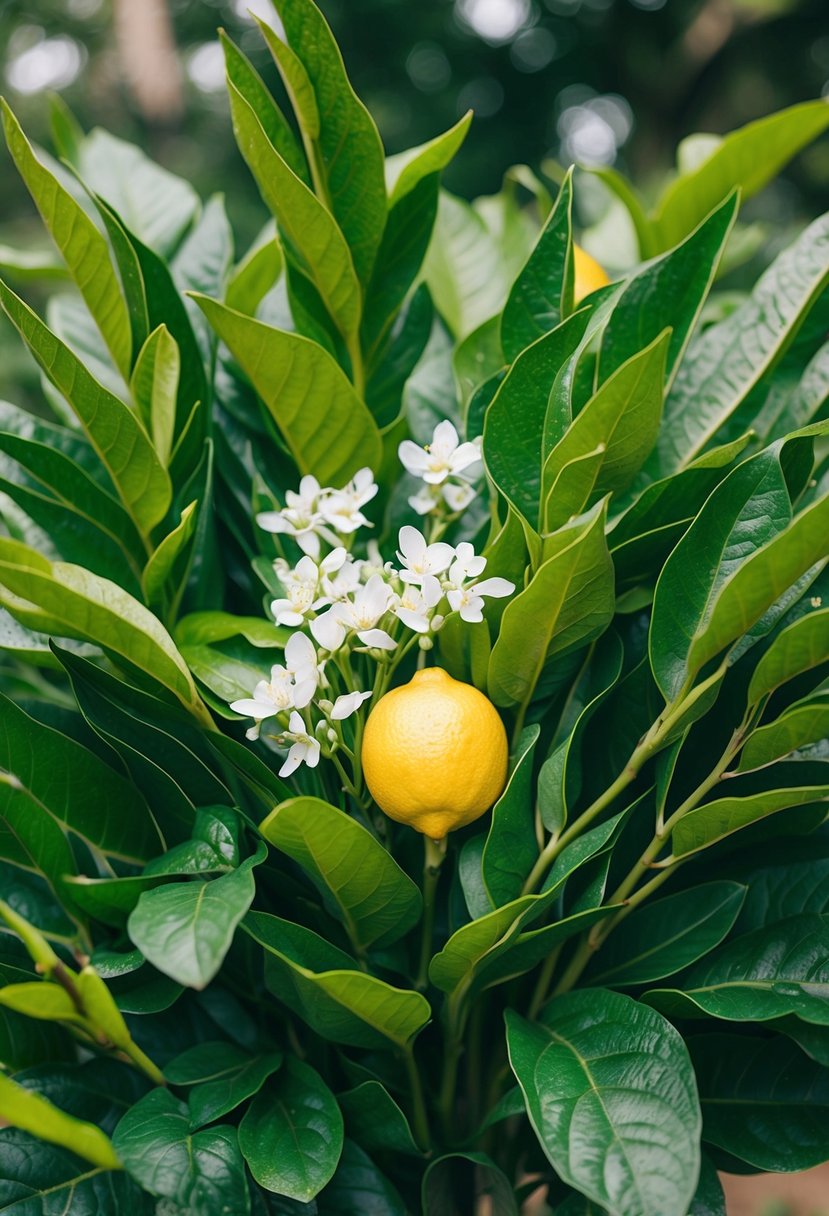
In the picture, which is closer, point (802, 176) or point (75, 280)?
point (75, 280)

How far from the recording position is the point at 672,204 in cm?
71

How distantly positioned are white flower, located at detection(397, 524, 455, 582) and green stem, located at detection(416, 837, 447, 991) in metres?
0.13

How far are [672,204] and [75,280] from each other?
1.42 ft

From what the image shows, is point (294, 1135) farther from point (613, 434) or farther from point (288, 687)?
point (613, 434)

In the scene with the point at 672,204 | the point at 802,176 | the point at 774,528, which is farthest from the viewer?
the point at 802,176

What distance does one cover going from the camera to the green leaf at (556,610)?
41 centimetres

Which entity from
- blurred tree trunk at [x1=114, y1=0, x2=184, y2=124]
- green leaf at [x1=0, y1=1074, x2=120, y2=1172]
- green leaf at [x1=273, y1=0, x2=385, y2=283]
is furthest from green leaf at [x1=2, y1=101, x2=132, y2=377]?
blurred tree trunk at [x1=114, y1=0, x2=184, y2=124]

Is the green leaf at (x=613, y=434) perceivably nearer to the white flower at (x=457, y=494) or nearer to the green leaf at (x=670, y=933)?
the white flower at (x=457, y=494)

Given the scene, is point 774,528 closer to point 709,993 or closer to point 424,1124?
point 709,993

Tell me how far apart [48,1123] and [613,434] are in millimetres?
361

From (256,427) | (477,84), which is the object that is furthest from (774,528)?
(477,84)

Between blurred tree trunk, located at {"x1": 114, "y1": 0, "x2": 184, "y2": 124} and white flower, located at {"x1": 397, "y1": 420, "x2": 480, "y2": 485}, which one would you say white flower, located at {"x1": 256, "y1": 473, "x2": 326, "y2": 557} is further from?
blurred tree trunk, located at {"x1": 114, "y1": 0, "x2": 184, "y2": 124}

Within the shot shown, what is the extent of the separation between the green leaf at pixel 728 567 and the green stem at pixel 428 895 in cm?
13

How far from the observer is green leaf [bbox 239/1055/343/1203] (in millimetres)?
430
